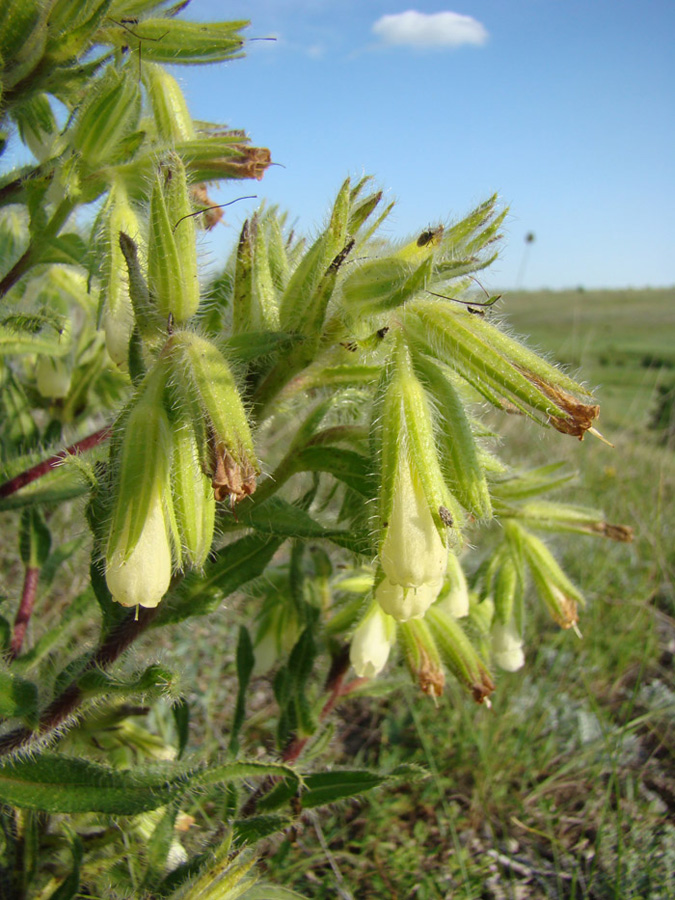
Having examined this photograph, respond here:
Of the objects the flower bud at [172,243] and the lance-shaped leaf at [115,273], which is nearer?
the flower bud at [172,243]

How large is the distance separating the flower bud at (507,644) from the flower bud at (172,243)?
1191mm

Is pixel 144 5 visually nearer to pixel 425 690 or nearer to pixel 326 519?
pixel 326 519

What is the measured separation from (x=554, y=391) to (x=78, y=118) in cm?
113

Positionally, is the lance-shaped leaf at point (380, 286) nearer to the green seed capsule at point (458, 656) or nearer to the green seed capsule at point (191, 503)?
the green seed capsule at point (191, 503)

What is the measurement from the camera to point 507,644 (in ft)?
5.95

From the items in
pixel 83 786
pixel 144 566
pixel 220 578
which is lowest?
pixel 83 786

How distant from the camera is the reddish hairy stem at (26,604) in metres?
1.89

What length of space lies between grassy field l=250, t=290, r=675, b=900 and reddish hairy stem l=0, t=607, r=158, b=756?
718 mm

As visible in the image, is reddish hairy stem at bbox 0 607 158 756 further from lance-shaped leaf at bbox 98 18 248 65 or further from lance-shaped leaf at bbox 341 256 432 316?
lance-shaped leaf at bbox 98 18 248 65

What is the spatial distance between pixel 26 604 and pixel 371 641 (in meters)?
1.03

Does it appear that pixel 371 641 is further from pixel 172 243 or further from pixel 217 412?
pixel 172 243

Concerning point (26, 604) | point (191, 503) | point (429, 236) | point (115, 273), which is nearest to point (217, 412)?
point (191, 503)

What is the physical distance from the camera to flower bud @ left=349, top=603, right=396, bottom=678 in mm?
1602

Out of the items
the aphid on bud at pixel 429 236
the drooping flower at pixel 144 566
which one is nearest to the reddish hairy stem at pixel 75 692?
the drooping flower at pixel 144 566
